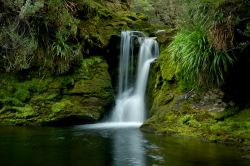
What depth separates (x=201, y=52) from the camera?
11.6m

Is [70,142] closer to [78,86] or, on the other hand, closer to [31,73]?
[78,86]

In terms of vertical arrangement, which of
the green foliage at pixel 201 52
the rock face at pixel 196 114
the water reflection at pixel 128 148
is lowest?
the water reflection at pixel 128 148

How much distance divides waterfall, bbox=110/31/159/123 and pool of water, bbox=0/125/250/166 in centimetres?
289

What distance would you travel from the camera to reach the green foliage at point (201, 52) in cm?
1130

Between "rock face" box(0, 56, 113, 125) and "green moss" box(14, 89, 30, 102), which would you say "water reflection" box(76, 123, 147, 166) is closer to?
"rock face" box(0, 56, 113, 125)

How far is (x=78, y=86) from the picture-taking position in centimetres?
1510

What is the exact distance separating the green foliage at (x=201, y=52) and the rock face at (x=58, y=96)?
3768 millimetres

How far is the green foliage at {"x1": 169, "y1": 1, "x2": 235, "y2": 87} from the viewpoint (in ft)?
37.1

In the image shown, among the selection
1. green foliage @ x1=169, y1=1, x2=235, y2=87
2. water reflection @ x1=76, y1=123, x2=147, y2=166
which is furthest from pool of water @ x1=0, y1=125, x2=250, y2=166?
green foliage @ x1=169, y1=1, x2=235, y2=87

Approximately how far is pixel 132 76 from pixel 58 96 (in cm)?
307

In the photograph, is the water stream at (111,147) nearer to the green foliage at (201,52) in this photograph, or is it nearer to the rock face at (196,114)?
the rock face at (196,114)

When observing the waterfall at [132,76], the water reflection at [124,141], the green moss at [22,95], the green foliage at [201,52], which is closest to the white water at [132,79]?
the waterfall at [132,76]

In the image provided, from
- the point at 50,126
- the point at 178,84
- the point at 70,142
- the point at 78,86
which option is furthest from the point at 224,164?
the point at 78,86

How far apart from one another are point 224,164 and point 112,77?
930cm
